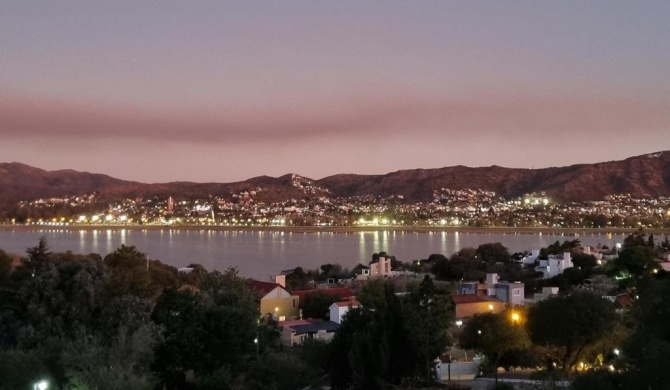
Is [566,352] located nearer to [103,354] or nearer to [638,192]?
[103,354]

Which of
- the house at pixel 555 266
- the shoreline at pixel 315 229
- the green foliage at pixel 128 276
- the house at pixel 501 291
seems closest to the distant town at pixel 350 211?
the shoreline at pixel 315 229

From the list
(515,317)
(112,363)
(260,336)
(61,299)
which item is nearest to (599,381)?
(112,363)

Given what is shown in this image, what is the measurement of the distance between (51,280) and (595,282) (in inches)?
722

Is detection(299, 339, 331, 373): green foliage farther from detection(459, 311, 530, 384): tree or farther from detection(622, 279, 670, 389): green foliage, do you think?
detection(622, 279, 670, 389): green foliage

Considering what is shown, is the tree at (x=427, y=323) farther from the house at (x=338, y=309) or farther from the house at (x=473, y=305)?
the house at (x=473, y=305)

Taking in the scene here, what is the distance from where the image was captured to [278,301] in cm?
2056

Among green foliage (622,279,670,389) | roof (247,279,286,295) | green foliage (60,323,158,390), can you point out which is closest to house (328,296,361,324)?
roof (247,279,286,295)

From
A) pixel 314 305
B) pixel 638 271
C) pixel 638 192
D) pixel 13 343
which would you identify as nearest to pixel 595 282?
pixel 638 271

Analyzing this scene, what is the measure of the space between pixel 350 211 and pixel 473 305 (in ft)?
290

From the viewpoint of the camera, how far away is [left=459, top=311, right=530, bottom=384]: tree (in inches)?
507

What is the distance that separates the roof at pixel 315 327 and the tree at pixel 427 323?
4980mm

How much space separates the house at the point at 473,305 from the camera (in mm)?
19078

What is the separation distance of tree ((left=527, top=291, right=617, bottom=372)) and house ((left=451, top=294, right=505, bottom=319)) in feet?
18.8

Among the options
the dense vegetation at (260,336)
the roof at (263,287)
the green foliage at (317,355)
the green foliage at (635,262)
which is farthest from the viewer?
the green foliage at (635,262)
